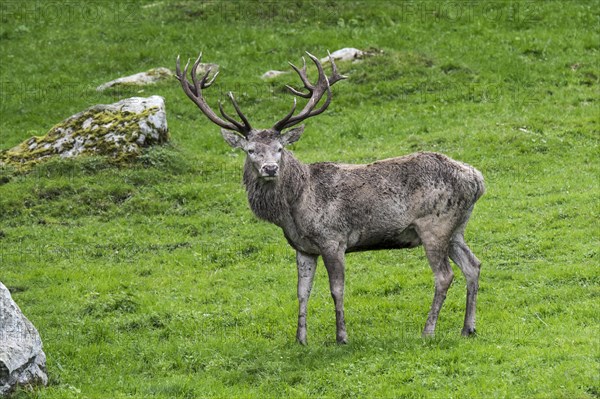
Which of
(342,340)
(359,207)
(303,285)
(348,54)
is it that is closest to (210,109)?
(359,207)

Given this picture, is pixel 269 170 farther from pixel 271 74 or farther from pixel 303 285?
pixel 271 74

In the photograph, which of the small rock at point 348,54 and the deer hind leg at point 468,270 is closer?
the deer hind leg at point 468,270

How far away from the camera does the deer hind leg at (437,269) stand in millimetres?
13531

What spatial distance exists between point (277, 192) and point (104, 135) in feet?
37.6

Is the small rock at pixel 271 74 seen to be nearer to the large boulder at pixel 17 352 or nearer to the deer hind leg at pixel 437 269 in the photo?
the deer hind leg at pixel 437 269

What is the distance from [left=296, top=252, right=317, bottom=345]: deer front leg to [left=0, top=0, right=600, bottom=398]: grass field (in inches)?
9.6

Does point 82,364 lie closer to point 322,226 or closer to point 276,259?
point 322,226

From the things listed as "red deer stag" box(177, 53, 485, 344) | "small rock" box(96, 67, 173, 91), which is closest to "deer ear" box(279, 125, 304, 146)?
"red deer stag" box(177, 53, 485, 344)

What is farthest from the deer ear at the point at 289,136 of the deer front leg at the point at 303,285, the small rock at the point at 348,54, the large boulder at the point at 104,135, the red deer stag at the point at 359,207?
the small rock at the point at 348,54

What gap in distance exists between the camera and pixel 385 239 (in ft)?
45.6

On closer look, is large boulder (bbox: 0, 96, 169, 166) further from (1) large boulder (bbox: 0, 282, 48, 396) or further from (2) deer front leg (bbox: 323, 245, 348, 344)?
(1) large boulder (bbox: 0, 282, 48, 396)

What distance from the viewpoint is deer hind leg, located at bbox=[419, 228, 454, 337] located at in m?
13.5

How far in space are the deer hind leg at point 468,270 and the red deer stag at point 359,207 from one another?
1cm

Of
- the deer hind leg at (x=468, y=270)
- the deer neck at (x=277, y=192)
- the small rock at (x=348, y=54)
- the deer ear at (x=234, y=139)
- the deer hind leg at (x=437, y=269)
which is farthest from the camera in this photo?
the small rock at (x=348, y=54)
